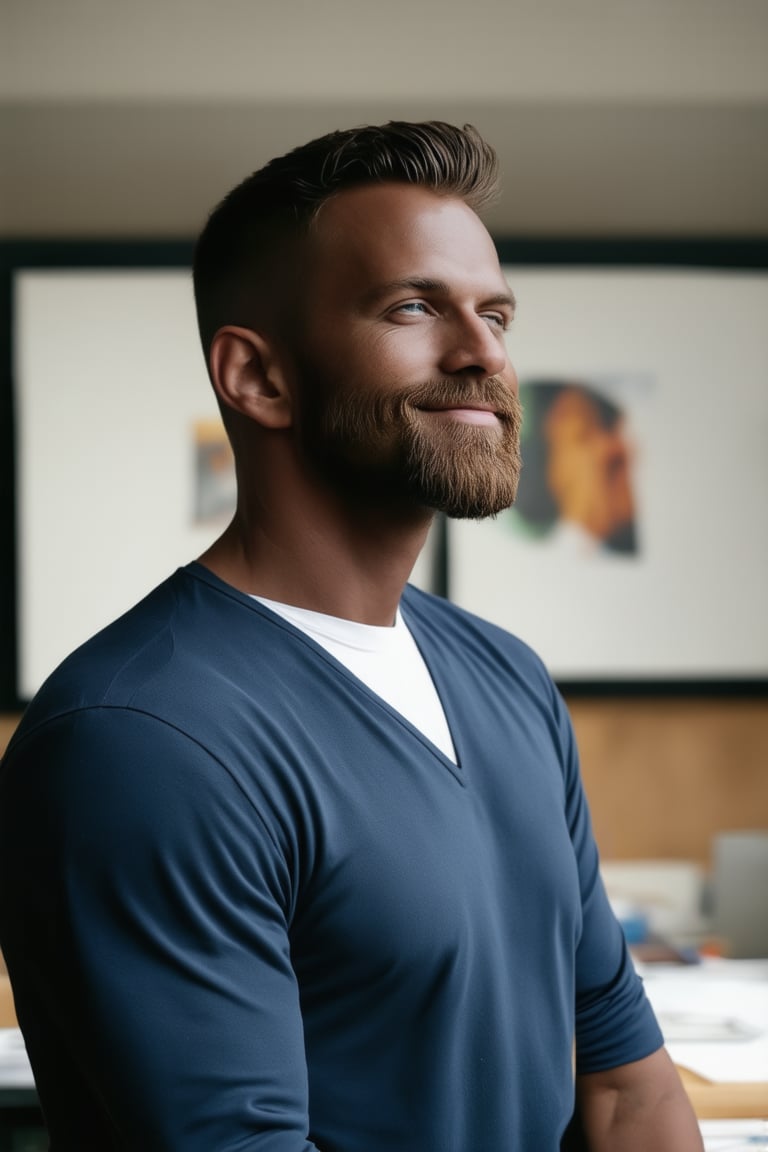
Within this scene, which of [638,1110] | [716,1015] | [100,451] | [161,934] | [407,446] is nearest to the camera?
[161,934]

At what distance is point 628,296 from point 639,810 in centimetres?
102

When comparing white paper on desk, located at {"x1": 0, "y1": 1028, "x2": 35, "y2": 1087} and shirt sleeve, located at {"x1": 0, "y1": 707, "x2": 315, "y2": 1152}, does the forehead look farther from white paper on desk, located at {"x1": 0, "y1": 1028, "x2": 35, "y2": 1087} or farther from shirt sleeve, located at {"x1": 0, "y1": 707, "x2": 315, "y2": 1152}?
white paper on desk, located at {"x1": 0, "y1": 1028, "x2": 35, "y2": 1087}

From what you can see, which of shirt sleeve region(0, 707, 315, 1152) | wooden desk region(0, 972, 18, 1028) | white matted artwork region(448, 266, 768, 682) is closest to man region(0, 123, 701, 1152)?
shirt sleeve region(0, 707, 315, 1152)

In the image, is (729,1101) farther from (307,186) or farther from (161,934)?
(307,186)

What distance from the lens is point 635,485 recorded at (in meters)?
2.48

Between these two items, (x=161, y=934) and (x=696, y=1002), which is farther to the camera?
(x=696, y=1002)

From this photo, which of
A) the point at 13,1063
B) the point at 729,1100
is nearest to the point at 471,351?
the point at 729,1100

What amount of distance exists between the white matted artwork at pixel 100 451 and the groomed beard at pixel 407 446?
1.41 meters

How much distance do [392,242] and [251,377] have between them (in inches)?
6.2

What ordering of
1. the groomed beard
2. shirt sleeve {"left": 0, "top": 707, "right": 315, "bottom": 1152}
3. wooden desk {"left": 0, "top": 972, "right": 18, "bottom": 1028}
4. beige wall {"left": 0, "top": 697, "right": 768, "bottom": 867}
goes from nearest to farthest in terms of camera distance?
shirt sleeve {"left": 0, "top": 707, "right": 315, "bottom": 1152} → the groomed beard → wooden desk {"left": 0, "top": 972, "right": 18, "bottom": 1028} → beige wall {"left": 0, "top": 697, "right": 768, "bottom": 867}

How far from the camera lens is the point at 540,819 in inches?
41.0

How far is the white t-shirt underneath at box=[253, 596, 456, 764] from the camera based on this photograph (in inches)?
39.3

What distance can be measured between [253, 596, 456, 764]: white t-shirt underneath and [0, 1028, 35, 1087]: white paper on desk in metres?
0.83

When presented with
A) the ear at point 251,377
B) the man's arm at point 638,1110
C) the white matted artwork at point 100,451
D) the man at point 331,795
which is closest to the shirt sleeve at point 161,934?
the man at point 331,795
